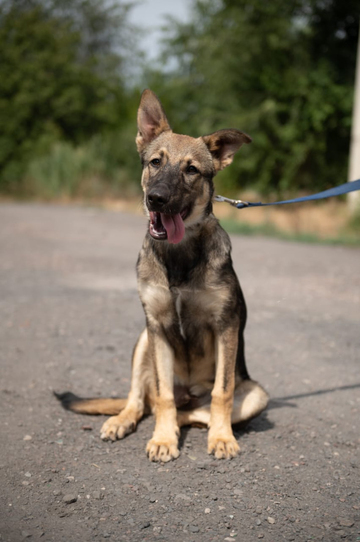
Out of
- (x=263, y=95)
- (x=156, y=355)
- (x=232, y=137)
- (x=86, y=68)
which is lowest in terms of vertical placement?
(x=156, y=355)

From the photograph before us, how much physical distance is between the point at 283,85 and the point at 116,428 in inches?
647

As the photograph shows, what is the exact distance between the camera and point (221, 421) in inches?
141

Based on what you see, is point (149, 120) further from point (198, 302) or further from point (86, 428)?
point (86, 428)

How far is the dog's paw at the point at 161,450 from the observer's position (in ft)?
11.2

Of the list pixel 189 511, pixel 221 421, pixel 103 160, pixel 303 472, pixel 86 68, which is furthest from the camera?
pixel 86 68

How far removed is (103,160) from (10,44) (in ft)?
29.3

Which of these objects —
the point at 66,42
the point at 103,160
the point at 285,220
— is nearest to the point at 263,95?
the point at 285,220

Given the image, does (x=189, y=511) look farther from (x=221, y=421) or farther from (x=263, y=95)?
(x=263, y=95)

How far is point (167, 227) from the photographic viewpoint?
3.40 m

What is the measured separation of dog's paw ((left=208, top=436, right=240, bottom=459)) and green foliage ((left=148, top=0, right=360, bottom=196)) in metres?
15.5

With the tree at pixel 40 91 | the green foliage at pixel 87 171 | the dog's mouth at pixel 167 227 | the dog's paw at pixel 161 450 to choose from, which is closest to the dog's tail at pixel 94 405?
the dog's paw at pixel 161 450

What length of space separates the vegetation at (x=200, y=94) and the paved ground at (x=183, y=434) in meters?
10.9

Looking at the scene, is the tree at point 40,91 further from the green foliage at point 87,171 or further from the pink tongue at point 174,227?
the pink tongue at point 174,227

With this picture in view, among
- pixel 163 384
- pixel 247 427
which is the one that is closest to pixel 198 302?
pixel 163 384
